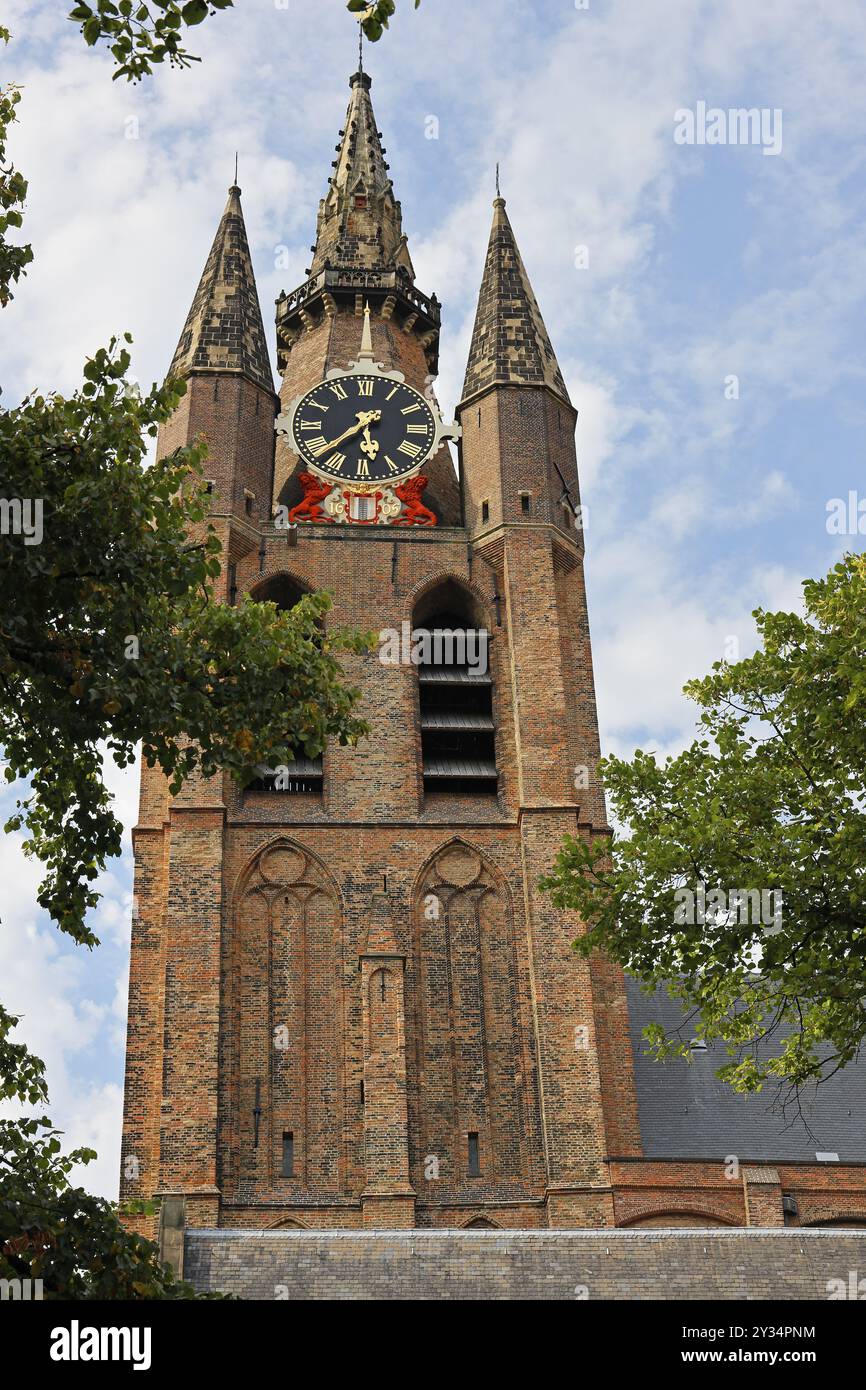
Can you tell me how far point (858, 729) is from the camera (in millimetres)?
20359

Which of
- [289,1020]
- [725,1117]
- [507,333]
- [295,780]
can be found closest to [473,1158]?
[289,1020]

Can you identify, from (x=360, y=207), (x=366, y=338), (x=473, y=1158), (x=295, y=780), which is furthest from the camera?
(x=360, y=207)

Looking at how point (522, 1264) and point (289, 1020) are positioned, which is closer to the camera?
point (522, 1264)

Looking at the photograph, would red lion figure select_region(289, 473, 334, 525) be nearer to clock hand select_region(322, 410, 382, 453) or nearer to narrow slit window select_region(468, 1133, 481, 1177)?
clock hand select_region(322, 410, 382, 453)

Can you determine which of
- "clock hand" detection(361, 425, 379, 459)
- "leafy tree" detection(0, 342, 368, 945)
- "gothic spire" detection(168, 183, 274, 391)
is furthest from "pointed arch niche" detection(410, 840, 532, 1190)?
"leafy tree" detection(0, 342, 368, 945)

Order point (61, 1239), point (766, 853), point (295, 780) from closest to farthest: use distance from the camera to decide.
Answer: point (61, 1239)
point (766, 853)
point (295, 780)

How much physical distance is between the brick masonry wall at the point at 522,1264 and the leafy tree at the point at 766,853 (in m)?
5.36

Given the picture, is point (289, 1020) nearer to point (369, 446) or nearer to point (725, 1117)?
point (725, 1117)

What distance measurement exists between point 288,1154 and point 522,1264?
6.26 meters

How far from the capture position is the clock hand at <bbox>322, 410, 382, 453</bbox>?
125 ft

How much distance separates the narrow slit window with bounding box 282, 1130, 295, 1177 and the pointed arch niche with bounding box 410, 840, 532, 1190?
74.6 inches

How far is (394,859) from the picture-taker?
33312mm

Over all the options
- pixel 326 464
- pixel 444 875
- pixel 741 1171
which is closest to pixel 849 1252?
pixel 741 1171

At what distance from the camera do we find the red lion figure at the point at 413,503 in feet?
124
